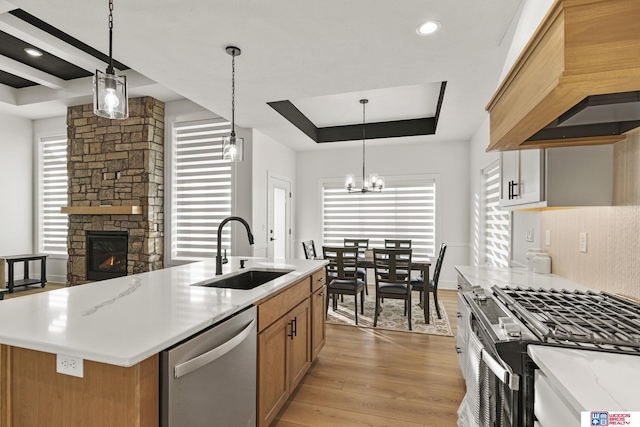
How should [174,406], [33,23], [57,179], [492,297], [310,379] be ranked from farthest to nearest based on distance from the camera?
[57,179] → [33,23] → [310,379] → [492,297] → [174,406]

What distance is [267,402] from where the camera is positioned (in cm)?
179

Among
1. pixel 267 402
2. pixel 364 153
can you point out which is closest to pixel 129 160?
pixel 364 153

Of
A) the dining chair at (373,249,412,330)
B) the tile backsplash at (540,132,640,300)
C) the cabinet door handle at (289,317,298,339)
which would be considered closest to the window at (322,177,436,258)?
the dining chair at (373,249,412,330)

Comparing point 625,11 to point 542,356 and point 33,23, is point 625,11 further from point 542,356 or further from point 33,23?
point 33,23

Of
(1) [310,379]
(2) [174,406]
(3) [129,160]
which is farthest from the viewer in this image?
(3) [129,160]

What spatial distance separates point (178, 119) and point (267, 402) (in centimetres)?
462

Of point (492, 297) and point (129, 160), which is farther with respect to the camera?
point (129, 160)

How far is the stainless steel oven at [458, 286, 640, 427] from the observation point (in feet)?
3.40

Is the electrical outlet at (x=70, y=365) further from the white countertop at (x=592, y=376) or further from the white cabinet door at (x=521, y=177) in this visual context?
the white cabinet door at (x=521, y=177)

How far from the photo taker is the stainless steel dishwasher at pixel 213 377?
1.10 m

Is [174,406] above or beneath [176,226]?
beneath

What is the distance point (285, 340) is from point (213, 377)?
2.55 ft

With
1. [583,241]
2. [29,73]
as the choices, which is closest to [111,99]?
[583,241]

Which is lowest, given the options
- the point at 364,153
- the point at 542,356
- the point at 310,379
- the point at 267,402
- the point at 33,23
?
the point at 310,379
